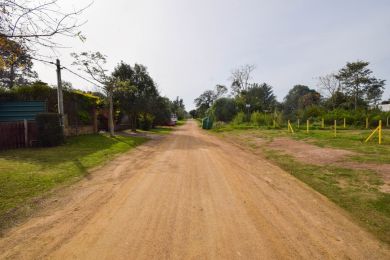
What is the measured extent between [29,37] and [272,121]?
31.3m

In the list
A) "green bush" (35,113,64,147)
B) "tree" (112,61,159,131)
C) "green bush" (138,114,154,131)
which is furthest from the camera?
"green bush" (138,114,154,131)

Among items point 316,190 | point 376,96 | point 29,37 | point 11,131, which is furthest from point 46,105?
point 376,96

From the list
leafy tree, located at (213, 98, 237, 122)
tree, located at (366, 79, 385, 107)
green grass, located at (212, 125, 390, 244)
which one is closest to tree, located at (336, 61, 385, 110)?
tree, located at (366, 79, 385, 107)

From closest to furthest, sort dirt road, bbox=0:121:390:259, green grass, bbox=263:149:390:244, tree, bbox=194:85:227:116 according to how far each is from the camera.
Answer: dirt road, bbox=0:121:390:259
green grass, bbox=263:149:390:244
tree, bbox=194:85:227:116

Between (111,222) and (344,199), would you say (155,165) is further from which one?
(344,199)

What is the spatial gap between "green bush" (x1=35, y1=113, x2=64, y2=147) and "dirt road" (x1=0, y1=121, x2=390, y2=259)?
865 cm

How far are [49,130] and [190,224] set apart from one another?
40.8ft

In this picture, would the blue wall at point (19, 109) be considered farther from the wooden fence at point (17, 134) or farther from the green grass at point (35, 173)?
the green grass at point (35, 173)

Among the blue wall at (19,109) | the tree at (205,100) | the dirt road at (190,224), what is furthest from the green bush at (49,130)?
the tree at (205,100)

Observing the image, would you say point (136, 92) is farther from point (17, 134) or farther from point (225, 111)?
point (225, 111)

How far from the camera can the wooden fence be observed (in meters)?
13.1

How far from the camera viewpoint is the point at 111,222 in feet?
13.9

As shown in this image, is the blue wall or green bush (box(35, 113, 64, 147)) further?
the blue wall

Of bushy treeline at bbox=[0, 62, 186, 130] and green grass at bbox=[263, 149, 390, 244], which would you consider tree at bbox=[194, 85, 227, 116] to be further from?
green grass at bbox=[263, 149, 390, 244]
